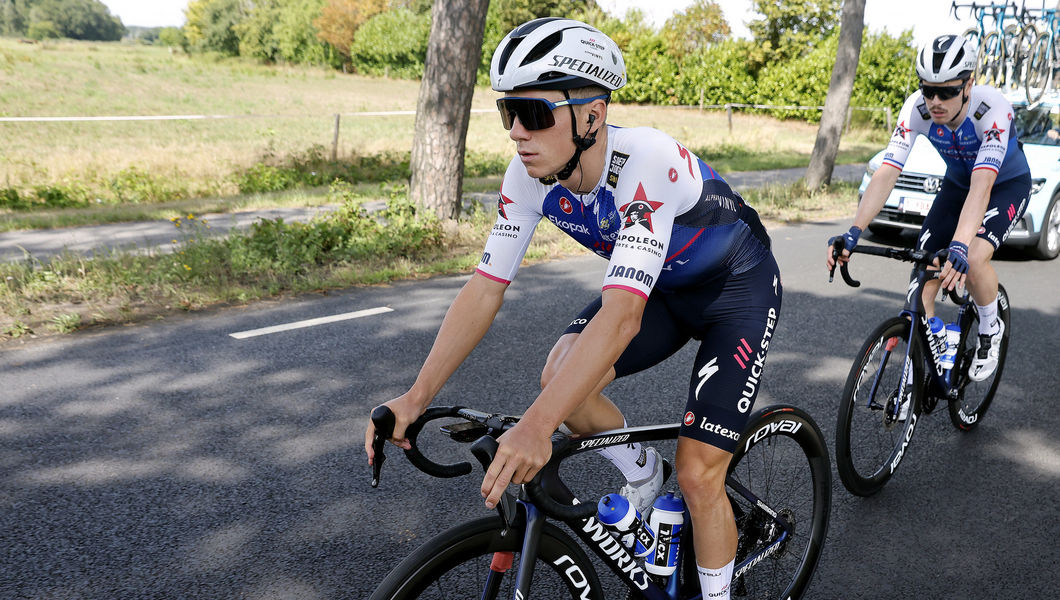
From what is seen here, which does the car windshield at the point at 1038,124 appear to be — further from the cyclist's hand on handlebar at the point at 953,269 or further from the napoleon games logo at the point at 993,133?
the cyclist's hand on handlebar at the point at 953,269

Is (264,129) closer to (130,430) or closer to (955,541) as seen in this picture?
(130,430)

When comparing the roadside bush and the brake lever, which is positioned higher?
the roadside bush

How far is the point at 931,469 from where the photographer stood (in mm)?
4207

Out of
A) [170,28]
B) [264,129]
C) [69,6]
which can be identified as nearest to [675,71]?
[264,129]

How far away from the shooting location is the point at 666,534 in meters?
2.52

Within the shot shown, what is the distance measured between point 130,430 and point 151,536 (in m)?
1.21

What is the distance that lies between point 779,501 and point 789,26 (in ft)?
139

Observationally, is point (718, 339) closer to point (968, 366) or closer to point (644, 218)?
point (644, 218)

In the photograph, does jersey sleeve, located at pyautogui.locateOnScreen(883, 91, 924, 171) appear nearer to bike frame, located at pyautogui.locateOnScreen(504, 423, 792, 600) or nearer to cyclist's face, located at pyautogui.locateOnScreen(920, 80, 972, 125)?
cyclist's face, located at pyautogui.locateOnScreen(920, 80, 972, 125)

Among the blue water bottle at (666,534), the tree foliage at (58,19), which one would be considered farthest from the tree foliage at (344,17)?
the blue water bottle at (666,534)

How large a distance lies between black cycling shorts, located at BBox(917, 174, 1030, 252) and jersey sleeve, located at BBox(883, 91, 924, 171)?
1.34 feet

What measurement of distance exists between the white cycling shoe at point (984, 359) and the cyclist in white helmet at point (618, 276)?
249 cm

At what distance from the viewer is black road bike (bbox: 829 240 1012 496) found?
369 centimetres

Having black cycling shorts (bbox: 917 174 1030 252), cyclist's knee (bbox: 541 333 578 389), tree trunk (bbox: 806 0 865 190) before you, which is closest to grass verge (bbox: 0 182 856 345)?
black cycling shorts (bbox: 917 174 1030 252)
